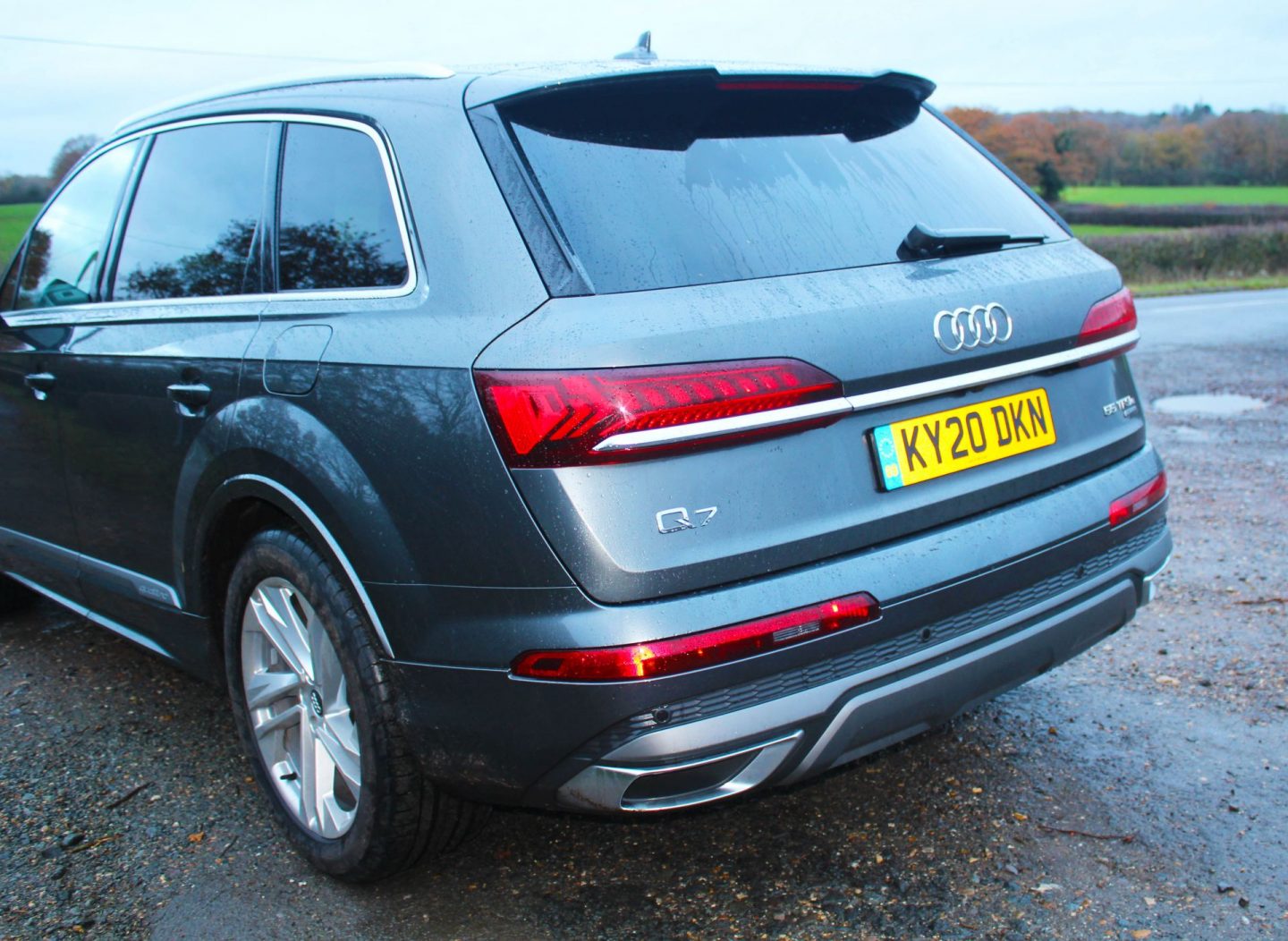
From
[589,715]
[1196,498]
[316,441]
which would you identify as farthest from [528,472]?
[1196,498]

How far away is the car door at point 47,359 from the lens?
144 inches

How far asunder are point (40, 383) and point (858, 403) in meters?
2.64

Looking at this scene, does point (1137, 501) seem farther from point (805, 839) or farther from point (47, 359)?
point (47, 359)

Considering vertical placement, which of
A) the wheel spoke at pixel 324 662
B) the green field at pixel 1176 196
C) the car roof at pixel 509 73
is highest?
the car roof at pixel 509 73

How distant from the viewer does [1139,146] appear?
52188 millimetres

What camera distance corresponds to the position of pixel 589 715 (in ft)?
7.05

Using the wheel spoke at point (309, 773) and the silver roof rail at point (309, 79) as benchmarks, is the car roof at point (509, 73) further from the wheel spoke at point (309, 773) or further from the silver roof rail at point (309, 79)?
the wheel spoke at point (309, 773)

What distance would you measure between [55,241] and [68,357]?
0.72 meters

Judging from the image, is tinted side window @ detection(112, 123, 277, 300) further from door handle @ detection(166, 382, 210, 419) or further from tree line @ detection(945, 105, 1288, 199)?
tree line @ detection(945, 105, 1288, 199)

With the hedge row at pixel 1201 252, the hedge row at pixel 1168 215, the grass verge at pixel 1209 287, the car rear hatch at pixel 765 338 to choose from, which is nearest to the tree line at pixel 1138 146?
the hedge row at pixel 1168 215

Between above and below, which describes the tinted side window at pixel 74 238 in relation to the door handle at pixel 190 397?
above

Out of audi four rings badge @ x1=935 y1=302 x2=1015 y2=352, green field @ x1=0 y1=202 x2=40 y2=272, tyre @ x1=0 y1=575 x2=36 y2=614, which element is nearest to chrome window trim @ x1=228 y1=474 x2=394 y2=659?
audi four rings badge @ x1=935 y1=302 x2=1015 y2=352

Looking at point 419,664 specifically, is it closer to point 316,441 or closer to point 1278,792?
point 316,441

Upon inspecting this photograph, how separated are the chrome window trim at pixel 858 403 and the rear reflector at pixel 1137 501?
1.13 ft
